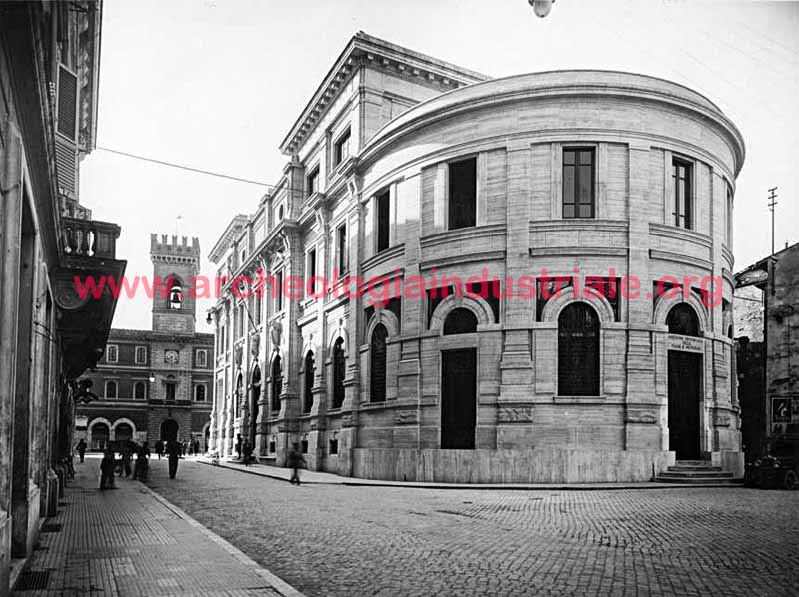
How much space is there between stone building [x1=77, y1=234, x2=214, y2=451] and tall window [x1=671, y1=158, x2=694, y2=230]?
59.1 meters

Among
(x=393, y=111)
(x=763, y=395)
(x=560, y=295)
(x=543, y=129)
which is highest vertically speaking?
(x=393, y=111)

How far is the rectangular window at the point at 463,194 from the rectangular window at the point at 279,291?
59.0ft

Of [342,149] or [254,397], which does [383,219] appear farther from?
[254,397]

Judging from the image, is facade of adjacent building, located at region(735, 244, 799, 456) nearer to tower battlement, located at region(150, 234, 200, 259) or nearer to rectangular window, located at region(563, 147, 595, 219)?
rectangular window, located at region(563, 147, 595, 219)

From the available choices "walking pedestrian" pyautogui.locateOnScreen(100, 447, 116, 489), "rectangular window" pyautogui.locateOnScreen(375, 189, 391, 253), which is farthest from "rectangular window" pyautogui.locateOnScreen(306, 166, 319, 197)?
"walking pedestrian" pyautogui.locateOnScreen(100, 447, 116, 489)

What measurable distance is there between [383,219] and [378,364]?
5.48 meters

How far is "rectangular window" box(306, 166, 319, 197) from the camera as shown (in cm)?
4061

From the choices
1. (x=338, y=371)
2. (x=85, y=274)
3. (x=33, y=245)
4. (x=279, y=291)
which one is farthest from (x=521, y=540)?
(x=279, y=291)

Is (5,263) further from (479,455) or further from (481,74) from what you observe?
(481,74)

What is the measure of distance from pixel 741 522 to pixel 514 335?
11.6m

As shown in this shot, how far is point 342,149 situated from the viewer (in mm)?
36938

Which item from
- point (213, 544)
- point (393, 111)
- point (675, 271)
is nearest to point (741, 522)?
point (213, 544)

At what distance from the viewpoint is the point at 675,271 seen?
25.1m

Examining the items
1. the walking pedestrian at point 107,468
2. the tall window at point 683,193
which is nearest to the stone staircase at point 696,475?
the tall window at point 683,193
